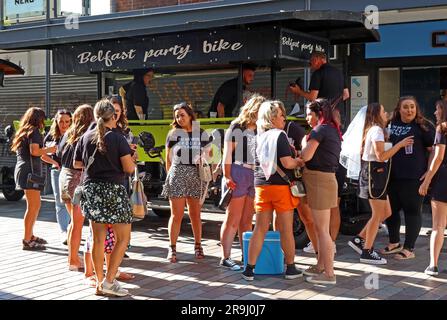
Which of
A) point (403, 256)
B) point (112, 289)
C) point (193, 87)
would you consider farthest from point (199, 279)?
→ point (193, 87)

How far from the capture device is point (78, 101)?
1559 cm

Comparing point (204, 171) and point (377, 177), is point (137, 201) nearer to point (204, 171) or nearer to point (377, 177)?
point (204, 171)

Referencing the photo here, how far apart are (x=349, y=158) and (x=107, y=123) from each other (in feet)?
10.2

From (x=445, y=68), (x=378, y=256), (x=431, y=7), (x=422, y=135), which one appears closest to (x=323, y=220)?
(x=378, y=256)

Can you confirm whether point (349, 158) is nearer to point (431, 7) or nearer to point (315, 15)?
point (315, 15)

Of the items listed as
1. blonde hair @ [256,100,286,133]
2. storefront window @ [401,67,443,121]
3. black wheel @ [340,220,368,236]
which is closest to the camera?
blonde hair @ [256,100,286,133]

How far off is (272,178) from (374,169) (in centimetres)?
163

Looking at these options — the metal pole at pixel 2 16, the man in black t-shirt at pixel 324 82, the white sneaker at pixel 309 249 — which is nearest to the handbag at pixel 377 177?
the white sneaker at pixel 309 249

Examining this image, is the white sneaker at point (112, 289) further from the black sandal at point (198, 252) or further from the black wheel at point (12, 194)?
the black wheel at point (12, 194)

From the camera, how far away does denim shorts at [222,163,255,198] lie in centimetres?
654

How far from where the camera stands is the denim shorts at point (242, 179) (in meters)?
6.54

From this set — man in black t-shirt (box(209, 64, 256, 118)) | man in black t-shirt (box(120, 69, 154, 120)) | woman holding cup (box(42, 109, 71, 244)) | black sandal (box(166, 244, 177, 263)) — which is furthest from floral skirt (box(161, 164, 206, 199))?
man in black t-shirt (box(120, 69, 154, 120))

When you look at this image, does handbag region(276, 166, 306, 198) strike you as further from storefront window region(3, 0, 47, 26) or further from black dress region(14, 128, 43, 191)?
storefront window region(3, 0, 47, 26)

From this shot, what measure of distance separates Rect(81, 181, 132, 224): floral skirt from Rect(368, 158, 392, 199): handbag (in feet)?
9.56
